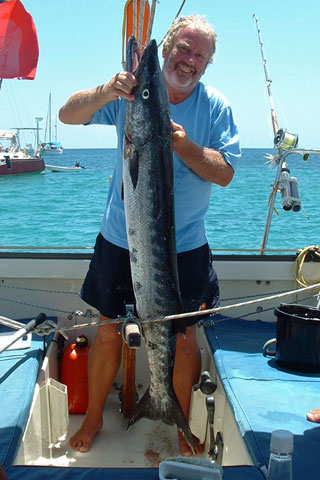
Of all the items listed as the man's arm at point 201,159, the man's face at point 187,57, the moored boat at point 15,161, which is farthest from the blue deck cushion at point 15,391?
the moored boat at point 15,161

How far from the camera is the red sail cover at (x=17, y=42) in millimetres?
4246

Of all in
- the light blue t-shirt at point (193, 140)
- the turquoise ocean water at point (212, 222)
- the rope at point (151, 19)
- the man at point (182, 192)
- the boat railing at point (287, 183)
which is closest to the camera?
the rope at point (151, 19)

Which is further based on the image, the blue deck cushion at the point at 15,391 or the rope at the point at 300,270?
the rope at the point at 300,270

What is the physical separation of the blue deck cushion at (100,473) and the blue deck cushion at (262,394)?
0.60 feet

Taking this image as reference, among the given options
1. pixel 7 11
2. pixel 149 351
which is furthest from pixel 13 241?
pixel 149 351

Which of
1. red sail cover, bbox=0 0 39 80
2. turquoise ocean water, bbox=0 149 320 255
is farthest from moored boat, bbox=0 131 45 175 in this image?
red sail cover, bbox=0 0 39 80

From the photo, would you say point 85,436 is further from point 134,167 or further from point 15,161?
point 15,161

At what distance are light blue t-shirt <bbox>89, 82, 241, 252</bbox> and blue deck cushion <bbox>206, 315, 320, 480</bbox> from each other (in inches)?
33.6

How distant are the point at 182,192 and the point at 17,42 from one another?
2381 millimetres

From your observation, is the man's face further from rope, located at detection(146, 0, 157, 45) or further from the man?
rope, located at detection(146, 0, 157, 45)

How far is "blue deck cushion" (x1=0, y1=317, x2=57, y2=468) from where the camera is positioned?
234cm

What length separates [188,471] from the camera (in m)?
1.78

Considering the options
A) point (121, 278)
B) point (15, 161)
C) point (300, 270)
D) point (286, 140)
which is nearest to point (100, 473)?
point (121, 278)

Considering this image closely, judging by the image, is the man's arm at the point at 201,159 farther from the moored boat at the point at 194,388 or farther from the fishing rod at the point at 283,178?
the fishing rod at the point at 283,178
